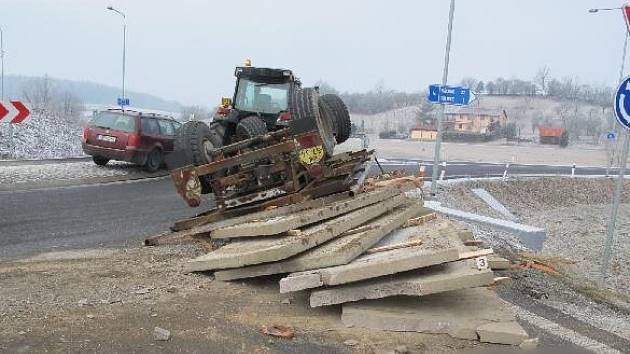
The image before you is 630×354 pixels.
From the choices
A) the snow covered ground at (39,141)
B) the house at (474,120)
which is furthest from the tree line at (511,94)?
the snow covered ground at (39,141)

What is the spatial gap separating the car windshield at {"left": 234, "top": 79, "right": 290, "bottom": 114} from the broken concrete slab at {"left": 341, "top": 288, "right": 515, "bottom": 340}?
710 centimetres

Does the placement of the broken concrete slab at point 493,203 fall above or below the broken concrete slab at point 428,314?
below

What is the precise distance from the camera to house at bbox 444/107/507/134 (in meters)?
83.1

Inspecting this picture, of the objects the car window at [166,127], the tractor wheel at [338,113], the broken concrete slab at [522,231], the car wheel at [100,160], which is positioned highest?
the tractor wheel at [338,113]

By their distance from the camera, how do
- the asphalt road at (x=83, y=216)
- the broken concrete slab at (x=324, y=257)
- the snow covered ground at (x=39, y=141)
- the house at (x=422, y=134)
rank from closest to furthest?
the broken concrete slab at (x=324, y=257) < the asphalt road at (x=83, y=216) < the snow covered ground at (x=39, y=141) < the house at (x=422, y=134)

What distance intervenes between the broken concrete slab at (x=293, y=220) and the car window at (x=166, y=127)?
1037 centimetres

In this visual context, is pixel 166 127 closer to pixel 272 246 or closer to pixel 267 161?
pixel 267 161

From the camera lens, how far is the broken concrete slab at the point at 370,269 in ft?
16.4

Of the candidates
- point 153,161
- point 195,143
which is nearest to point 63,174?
point 153,161

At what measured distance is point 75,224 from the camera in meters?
8.70

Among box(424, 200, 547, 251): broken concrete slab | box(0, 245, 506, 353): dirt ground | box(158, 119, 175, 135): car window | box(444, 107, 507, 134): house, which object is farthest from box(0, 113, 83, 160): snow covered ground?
box(444, 107, 507, 134): house

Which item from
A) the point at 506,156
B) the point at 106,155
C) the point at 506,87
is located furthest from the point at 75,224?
the point at 506,87

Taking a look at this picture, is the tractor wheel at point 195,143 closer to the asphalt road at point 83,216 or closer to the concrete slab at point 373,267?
the asphalt road at point 83,216

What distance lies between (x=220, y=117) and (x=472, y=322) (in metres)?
7.39
